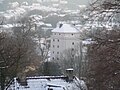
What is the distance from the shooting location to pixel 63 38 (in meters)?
51.5

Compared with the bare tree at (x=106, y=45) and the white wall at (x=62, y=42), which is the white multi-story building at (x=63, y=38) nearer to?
the white wall at (x=62, y=42)

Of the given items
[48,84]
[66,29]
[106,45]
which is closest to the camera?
[106,45]

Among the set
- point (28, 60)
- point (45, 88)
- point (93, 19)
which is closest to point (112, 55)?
point (93, 19)

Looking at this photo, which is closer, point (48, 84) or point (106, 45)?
point (106, 45)

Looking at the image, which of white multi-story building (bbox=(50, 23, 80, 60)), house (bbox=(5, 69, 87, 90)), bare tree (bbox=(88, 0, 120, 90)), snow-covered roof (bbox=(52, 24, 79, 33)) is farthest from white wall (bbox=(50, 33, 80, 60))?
bare tree (bbox=(88, 0, 120, 90))

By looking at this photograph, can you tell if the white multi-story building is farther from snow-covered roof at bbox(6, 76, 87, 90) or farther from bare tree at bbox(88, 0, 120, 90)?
bare tree at bbox(88, 0, 120, 90)

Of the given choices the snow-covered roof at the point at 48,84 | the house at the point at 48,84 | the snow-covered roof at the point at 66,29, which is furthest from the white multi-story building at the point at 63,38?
the snow-covered roof at the point at 48,84

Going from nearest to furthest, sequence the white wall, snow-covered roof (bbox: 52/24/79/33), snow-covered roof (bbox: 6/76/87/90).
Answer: snow-covered roof (bbox: 6/76/87/90) < the white wall < snow-covered roof (bbox: 52/24/79/33)

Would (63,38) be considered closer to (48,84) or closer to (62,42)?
(62,42)

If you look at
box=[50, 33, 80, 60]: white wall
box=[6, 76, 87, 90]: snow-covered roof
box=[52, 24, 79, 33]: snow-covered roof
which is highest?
box=[6, 76, 87, 90]: snow-covered roof

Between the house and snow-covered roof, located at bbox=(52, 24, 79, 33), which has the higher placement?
the house

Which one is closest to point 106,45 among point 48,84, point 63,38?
point 48,84

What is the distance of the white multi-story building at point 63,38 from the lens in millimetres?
49956

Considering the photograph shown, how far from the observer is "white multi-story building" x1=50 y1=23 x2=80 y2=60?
49956 millimetres
